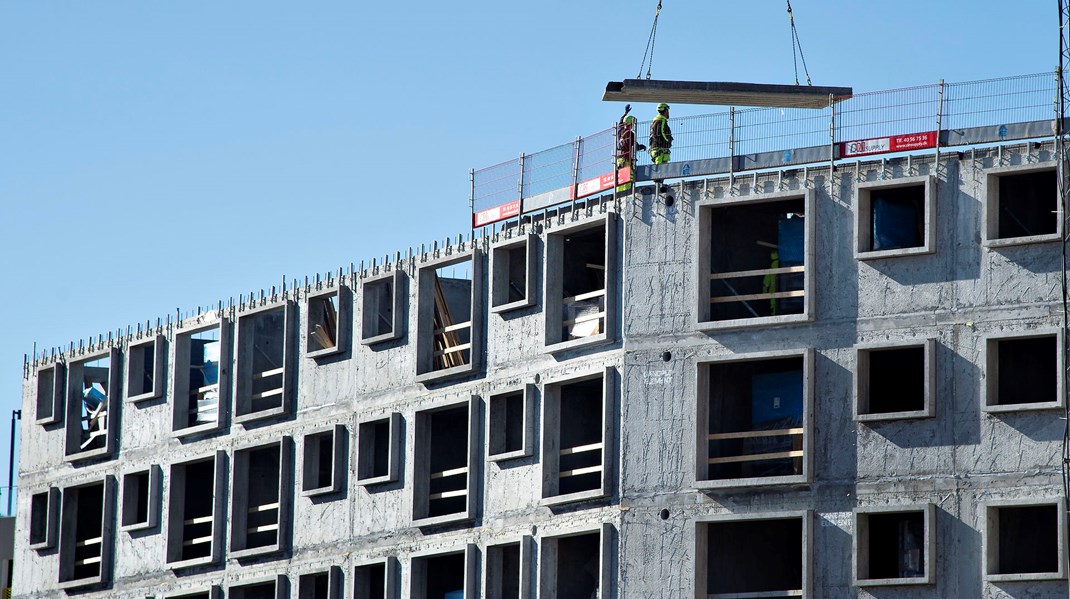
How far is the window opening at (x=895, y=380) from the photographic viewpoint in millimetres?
55625

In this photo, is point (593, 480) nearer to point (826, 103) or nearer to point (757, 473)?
point (757, 473)

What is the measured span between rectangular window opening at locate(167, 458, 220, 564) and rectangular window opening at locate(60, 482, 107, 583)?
4.04m

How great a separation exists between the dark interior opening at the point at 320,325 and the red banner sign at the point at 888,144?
813 inches

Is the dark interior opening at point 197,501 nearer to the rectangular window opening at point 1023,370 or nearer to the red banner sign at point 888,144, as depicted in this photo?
the red banner sign at point 888,144

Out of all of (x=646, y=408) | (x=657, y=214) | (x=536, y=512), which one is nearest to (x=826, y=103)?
(x=657, y=214)

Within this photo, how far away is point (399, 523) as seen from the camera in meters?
65.5

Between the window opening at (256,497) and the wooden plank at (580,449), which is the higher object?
the window opening at (256,497)

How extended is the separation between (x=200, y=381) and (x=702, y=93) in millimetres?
25947

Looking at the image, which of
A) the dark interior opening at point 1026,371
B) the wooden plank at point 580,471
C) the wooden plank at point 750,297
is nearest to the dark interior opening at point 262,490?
the wooden plank at point 580,471

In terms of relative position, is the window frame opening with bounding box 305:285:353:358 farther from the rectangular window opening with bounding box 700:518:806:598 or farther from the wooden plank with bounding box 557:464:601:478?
the rectangular window opening with bounding box 700:518:806:598

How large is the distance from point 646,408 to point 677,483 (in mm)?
2233

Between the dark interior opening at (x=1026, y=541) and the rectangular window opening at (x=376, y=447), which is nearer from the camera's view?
the dark interior opening at (x=1026, y=541)

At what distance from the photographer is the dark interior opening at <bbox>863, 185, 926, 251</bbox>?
56.0 m

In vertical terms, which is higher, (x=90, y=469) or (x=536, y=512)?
(x=90, y=469)
